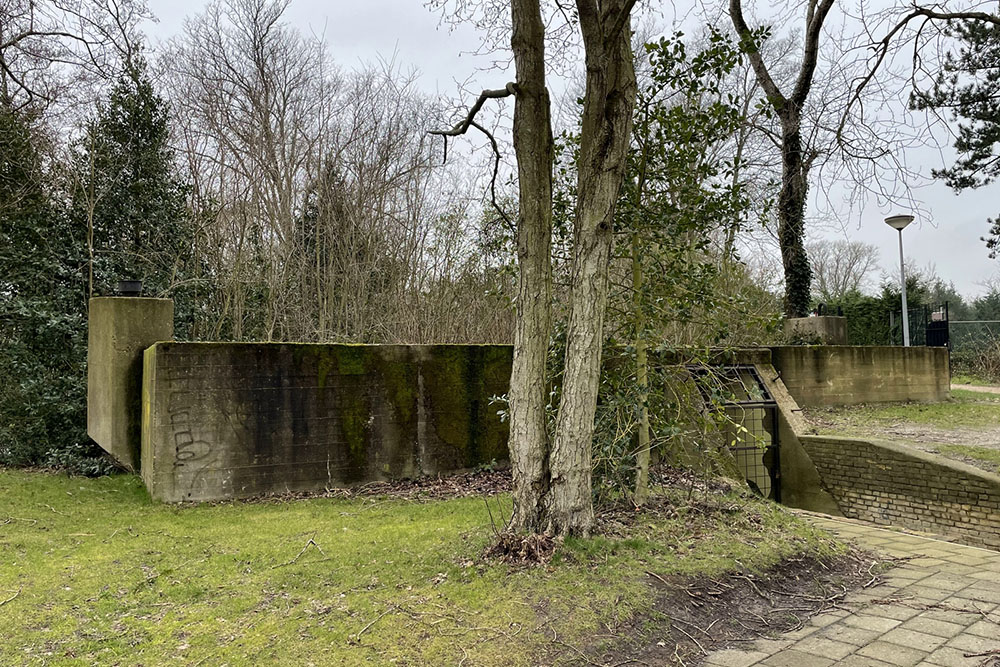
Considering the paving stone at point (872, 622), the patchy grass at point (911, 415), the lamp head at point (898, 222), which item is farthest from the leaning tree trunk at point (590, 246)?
the lamp head at point (898, 222)

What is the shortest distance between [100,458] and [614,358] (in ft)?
21.6

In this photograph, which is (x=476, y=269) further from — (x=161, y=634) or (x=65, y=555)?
(x=161, y=634)

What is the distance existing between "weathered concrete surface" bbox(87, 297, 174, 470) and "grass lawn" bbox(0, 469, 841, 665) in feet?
3.80

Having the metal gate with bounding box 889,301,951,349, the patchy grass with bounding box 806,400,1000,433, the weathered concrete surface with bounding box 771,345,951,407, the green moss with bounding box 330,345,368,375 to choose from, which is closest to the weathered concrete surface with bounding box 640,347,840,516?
the patchy grass with bounding box 806,400,1000,433

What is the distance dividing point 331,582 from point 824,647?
289 centimetres

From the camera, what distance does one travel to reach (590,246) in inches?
184

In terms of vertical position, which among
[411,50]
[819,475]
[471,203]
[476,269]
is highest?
[411,50]

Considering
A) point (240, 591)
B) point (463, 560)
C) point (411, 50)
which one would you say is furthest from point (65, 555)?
point (411, 50)

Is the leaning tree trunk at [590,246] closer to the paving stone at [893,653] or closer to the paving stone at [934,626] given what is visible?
the paving stone at [893,653]

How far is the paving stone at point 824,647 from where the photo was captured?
336 centimetres

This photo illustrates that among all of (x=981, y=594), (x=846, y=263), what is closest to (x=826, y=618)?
(x=981, y=594)

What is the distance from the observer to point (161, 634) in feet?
11.5

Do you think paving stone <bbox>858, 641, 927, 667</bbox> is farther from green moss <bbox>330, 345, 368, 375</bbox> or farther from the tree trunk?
green moss <bbox>330, 345, 368, 375</bbox>

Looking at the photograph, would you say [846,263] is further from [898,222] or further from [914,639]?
[914,639]
